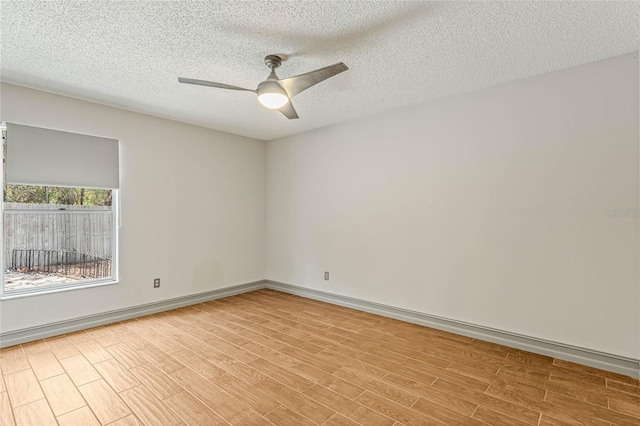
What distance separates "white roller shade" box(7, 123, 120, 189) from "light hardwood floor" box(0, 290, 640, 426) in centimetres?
167

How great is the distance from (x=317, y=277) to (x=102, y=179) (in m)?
3.08

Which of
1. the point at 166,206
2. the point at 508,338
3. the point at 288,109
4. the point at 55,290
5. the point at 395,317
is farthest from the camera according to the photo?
the point at 166,206

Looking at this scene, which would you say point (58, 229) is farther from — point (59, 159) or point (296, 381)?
point (296, 381)

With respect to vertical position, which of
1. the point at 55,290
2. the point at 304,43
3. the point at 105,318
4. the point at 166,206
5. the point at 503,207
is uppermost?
the point at 304,43

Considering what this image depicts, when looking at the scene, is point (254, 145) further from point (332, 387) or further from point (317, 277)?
point (332, 387)

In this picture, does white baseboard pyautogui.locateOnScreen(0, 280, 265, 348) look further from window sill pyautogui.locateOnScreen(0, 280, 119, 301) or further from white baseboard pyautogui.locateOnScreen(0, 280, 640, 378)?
window sill pyautogui.locateOnScreen(0, 280, 119, 301)

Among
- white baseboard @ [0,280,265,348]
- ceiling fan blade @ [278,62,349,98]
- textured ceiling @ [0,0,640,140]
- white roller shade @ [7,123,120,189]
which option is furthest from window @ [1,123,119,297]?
ceiling fan blade @ [278,62,349,98]

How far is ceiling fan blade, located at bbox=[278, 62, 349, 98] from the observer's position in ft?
6.95

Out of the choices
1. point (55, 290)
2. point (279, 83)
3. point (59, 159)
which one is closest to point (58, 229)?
point (55, 290)

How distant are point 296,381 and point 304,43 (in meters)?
2.60

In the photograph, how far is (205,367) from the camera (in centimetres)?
258

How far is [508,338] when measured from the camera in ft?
9.81

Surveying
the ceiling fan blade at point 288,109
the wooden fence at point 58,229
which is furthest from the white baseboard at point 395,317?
the ceiling fan blade at point 288,109

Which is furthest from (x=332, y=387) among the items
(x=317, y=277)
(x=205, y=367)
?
(x=317, y=277)
